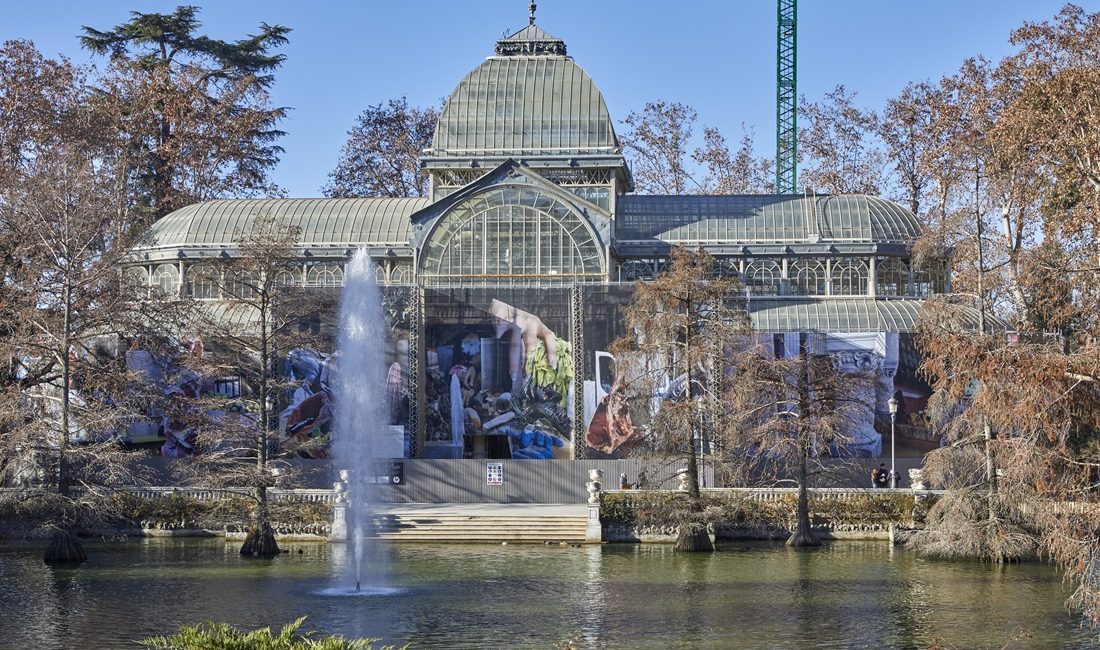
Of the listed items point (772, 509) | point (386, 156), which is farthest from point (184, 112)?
point (772, 509)

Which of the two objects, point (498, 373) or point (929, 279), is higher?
point (929, 279)

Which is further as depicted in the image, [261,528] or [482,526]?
[482,526]

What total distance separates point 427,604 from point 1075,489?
15.5 m

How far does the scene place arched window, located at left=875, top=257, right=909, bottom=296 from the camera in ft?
197

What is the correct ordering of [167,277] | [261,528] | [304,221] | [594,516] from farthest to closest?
[304,221]
[167,277]
[594,516]
[261,528]

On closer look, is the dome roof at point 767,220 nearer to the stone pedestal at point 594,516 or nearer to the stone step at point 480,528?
the stone pedestal at point 594,516

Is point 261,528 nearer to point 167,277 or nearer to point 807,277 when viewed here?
point 167,277

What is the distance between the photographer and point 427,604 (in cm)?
3108

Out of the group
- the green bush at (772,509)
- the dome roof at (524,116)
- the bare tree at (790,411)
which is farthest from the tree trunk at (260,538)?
the dome roof at (524,116)

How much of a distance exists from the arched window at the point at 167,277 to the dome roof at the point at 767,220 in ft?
63.4

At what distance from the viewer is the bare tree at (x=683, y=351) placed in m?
41.2

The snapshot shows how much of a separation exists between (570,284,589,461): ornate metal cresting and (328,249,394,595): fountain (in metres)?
7.23

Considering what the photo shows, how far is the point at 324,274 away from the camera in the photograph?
60.2 metres

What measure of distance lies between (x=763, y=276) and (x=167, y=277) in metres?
25.9
